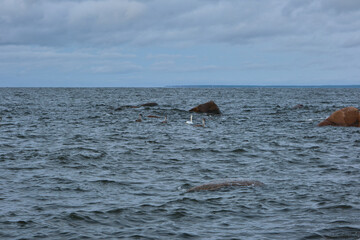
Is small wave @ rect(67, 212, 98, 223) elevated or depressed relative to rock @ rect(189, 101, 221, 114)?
depressed

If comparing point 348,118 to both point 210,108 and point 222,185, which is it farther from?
point 222,185

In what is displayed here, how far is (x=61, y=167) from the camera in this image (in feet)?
46.8

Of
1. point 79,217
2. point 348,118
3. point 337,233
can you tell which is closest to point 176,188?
point 79,217

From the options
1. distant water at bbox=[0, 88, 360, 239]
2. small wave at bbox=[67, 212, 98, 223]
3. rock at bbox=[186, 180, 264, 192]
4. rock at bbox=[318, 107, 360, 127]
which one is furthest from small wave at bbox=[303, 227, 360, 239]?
rock at bbox=[318, 107, 360, 127]

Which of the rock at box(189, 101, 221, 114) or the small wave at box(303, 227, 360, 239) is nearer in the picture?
the small wave at box(303, 227, 360, 239)

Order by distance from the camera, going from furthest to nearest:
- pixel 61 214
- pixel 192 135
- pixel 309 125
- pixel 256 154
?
pixel 309 125 < pixel 192 135 < pixel 256 154 < pixel 61 214

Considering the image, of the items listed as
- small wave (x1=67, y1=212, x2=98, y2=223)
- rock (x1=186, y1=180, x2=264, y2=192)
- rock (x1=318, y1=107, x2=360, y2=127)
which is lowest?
small wave (x1=67, y1=212, x2=98, y2=223)

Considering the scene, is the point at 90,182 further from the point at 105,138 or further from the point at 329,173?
the point at 105,138

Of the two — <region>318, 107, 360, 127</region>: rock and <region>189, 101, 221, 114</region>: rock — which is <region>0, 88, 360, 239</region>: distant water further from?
<region>189, 101, 221, 114</region>: rock

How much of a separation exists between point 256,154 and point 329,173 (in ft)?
14.0

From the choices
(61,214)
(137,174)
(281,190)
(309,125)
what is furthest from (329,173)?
(309,125)

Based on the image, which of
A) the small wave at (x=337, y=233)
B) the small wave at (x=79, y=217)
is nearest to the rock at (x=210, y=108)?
the small wave at (x=79, y=217)

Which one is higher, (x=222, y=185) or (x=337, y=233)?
(x=222, y=185)

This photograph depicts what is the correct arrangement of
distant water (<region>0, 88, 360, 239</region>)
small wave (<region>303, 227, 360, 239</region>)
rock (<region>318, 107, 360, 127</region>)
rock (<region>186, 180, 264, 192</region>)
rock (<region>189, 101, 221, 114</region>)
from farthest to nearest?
1. rock (<region>189, 101, 221, 114</region>)
2. rock (<region>318, 107, 360, 127</region>)
3. rock (<region>186, 180, 264, 192</region>)
4. distant water (<region>0, 88, 360, 239</region>)
5. small wave (<region>303, 227, 360, 239</region>)
